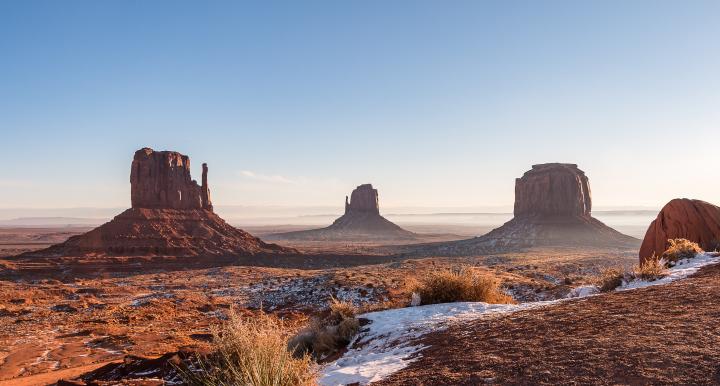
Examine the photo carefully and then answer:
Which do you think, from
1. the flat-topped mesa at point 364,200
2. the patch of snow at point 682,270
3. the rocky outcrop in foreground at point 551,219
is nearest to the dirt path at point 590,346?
the patch of snow at point 682,270

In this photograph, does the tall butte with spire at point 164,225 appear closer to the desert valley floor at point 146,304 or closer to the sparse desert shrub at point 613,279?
the desert valley floor at point 146,304

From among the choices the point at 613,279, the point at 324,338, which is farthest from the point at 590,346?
the point at 613,279

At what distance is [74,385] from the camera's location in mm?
7328

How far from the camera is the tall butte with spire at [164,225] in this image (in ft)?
190

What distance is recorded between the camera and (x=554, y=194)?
96.6m

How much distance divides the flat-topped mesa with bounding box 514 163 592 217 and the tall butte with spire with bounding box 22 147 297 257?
2290 inches

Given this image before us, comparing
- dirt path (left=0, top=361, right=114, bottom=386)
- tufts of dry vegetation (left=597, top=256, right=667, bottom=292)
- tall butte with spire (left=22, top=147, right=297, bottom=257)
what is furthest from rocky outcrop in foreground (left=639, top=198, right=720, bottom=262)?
tall butte with spire (left=22, top=147, right=297, bottom=257)

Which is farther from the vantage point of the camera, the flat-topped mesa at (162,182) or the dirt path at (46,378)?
the flat-topped mesa at (162,182)

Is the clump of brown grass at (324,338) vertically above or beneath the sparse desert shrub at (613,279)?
beneath

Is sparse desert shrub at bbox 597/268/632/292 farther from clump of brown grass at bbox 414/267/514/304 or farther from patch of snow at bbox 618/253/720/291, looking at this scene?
clump of brown grass at bbox 414/267/514/304

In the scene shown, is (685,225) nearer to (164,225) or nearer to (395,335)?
(395,335)

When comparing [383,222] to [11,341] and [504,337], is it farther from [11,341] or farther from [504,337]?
[504,337]

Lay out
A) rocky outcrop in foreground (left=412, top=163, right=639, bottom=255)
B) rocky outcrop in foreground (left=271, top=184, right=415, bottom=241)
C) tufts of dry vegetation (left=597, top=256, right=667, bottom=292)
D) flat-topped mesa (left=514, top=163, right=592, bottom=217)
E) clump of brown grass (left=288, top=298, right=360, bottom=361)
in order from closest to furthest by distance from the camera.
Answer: clump of brown grass (left=288, top=298, right=360, bottom=361) < tufts of dry vegetation (left=597, top=256, right=667, bottom=292) < rocky outcrop in foreground (left=412, top=163, right=639, bottom=255) < flat-topped mesa (left=514, top=163, right=592, bottom=217) < rocky outcrop in foreground (left=271, top=184, right=415, bottom=241)

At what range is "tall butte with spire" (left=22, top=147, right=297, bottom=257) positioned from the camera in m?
57.9
